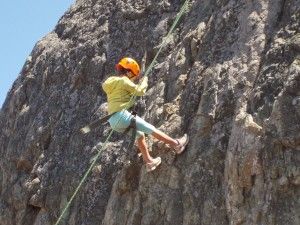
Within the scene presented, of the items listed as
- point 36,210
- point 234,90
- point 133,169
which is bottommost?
point 36,210

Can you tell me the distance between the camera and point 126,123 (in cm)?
1082

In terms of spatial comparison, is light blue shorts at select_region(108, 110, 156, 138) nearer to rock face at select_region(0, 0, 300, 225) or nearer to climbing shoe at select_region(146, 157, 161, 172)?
rock face at select_region(0, 0, 300, 225)

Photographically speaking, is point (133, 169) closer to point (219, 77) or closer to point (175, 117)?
point (175, 117)

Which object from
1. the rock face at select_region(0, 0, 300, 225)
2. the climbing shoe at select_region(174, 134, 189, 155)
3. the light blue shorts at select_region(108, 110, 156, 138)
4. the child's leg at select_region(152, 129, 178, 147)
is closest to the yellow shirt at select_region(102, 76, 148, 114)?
the light blue shorts at select_region(108, 110, 156, 138)

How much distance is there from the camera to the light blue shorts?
10.6m

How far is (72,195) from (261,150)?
520 cm

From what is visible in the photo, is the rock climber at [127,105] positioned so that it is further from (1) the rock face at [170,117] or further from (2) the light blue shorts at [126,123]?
(1) the rock face at [170,117]

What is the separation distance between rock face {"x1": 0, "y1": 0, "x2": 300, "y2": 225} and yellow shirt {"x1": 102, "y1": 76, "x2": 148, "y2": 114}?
0.63m

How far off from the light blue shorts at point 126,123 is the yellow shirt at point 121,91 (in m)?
0.12

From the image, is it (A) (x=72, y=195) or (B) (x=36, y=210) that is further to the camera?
(B) (x=36, y=210)

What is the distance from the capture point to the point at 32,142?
48.3 ft

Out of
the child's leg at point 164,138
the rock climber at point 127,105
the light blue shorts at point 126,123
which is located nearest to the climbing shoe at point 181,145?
the child's leg at point 164,138

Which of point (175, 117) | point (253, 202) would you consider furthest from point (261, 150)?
point (175, 117)

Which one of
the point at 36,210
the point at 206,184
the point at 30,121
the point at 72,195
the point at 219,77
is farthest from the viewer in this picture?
the point at 30,121
